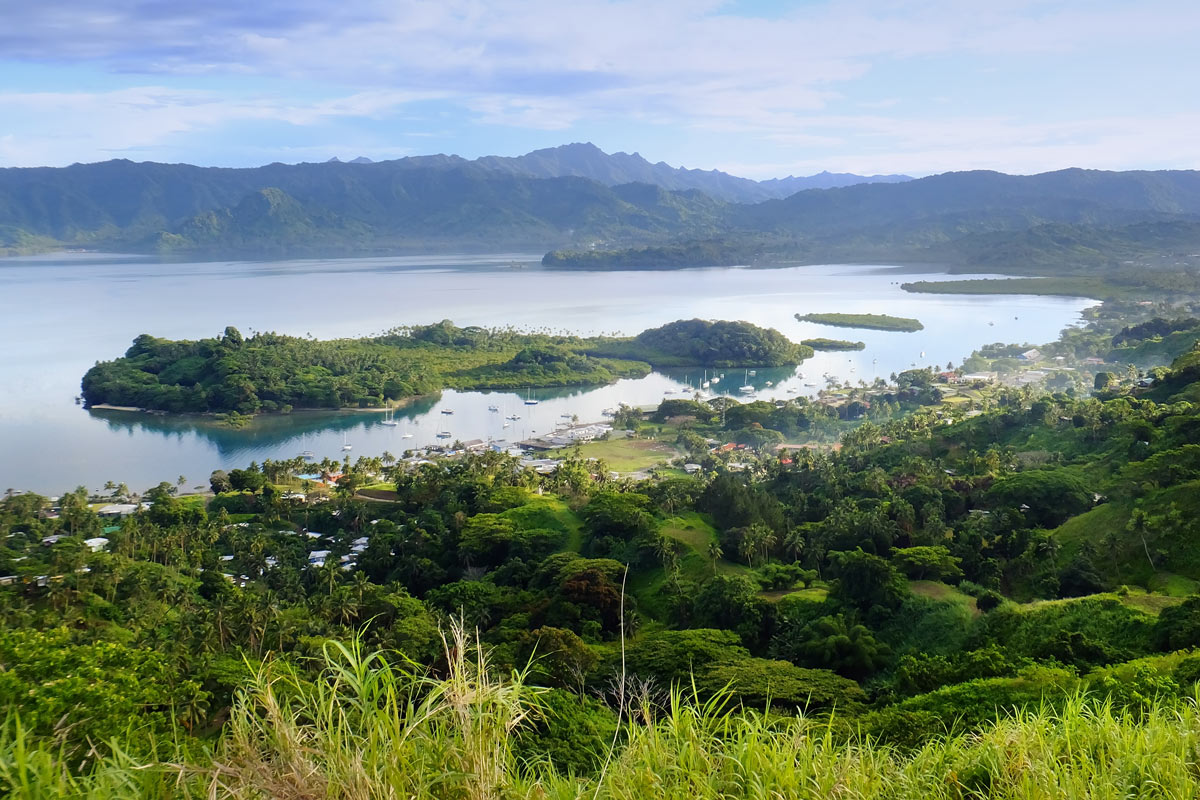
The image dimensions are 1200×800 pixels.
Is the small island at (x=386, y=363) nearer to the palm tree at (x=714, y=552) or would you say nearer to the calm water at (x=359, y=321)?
the calm water at (x=359, y=321)

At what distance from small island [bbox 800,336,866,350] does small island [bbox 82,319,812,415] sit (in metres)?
3.54

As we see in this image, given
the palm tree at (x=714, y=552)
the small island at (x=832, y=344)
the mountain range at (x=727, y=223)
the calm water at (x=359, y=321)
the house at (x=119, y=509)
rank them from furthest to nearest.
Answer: the mountain range at (x=727, y=223)
the small island at (x=832, y=344)
the calm water at (x=359, y=321)
the house at (x=119, y=509)
the palm tree at (x=714, y=552)

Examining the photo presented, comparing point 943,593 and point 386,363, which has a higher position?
point 386,363

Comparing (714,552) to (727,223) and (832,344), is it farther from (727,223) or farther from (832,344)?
(727,223)

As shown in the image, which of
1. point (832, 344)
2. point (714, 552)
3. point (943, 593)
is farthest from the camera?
point (832, 344)

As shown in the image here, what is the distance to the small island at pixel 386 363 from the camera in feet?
152

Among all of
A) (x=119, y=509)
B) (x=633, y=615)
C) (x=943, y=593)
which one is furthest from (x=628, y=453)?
(x=943, y=593)

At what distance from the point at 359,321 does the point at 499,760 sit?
7686 centimetres

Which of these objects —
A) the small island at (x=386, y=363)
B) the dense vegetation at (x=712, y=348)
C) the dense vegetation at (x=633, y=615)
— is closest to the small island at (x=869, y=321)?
the dense vegetation at (x=712, y=348)

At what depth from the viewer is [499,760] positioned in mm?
4305

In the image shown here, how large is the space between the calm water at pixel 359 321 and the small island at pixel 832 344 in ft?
3.89

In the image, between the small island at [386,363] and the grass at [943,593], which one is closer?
the grass at [943,593]

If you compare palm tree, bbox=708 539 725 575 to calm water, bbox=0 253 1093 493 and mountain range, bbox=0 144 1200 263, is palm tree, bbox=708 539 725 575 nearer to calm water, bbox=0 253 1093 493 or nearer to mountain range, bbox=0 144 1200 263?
calm water, bbox=0 253 1093 493

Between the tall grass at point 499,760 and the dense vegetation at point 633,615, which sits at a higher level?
the tall grass at point 499,760
